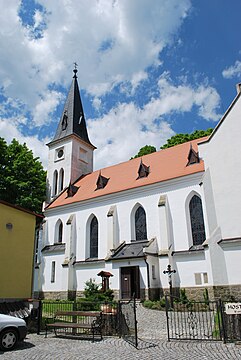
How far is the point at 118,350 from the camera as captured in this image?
334 inches

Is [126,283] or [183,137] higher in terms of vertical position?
[183,137]

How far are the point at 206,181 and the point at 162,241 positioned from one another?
5805 mm

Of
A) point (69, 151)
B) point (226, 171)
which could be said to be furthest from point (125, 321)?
point (69, 151)

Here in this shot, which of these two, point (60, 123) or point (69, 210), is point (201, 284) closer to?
point (69, 210)

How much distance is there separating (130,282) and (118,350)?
44.8 ft

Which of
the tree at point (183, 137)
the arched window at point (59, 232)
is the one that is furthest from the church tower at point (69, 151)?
the tree at point (183, 137)

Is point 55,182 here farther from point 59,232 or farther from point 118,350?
point 118,350

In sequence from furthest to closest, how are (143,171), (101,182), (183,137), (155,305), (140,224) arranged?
1. (183,137)
2. (101,182)
3. (143,171)
4. (140,224)
5. (155,305)

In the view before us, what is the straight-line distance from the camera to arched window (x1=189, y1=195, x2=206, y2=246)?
21.6m

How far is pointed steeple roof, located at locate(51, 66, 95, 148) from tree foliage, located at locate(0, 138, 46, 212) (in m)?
5.34

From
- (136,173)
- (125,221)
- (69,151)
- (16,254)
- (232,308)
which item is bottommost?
(232,308)

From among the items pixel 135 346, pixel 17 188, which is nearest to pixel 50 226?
pixel 17 188

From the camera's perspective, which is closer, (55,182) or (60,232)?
(60,232)

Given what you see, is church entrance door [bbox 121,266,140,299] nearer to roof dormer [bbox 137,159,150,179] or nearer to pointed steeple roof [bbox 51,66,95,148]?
roof dormer [bbox 137,159,150,179]
